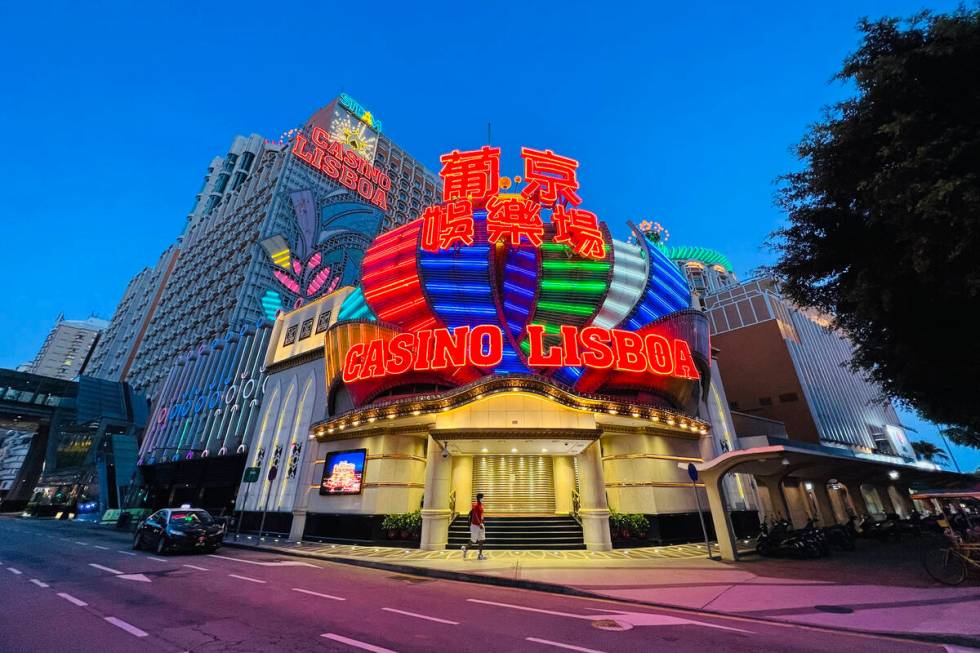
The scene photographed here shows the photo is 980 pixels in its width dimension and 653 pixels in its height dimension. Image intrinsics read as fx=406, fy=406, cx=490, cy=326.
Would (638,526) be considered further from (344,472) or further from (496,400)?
(344,472)

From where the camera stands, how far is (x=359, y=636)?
6363 millimetres

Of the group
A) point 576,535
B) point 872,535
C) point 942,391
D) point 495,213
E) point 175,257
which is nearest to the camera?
point 942,391

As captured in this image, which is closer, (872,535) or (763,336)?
(872,535)

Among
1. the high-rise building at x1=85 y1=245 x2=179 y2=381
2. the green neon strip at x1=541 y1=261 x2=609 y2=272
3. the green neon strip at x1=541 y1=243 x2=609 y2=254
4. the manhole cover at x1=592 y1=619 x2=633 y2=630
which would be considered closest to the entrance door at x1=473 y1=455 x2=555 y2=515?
the green neon strip at x1=541 y1=261 x2=609 y2=272

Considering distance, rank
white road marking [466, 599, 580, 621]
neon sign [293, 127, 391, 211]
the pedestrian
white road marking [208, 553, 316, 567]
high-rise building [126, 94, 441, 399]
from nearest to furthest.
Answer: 1. white road marking [466, 599, 580, 621]
2. white road marking [208, 553, 316, 567]
3. the pedestrian
4. high-rise building [126, 94, 441, 399]
5. neon sign [293, 127, 391, 211]

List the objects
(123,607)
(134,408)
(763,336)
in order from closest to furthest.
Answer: (123,607)
(763,336)
(134,408)

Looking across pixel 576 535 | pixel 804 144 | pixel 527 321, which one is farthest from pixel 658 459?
pixel 804 144

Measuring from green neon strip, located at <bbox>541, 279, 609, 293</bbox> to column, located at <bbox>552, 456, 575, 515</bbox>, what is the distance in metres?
10.4

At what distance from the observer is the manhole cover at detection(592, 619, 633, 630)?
6992mm

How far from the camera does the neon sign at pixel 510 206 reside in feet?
79.9

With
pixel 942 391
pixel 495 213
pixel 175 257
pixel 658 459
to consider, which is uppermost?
pixel 175 257

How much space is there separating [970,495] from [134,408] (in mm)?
72118

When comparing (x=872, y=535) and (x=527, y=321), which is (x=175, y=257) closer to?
(x=527, y=321)

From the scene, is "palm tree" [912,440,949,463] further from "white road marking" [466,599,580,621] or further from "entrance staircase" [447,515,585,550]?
"white road marking" [466,599,580,621]
